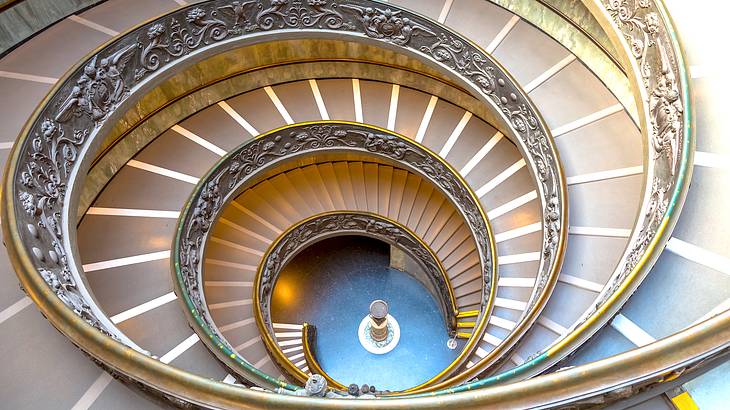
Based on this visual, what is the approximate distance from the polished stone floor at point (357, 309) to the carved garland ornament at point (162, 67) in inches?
141

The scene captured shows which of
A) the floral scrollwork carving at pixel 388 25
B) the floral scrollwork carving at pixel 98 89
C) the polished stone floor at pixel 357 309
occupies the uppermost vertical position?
the floral scrollwork carving at pixel 98 89

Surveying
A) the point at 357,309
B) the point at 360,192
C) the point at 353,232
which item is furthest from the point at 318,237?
the point at 357,309

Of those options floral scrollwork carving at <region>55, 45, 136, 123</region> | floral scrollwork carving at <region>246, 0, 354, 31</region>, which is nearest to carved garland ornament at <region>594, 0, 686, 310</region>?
floral scrollwork carving at <region>246, 0, 354, 31</region>

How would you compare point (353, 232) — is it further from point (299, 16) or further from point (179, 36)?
point (179, 36)

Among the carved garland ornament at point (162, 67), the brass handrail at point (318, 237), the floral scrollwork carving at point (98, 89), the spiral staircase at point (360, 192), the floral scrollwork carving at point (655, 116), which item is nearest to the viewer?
the spiral staircase at point (360, 192)

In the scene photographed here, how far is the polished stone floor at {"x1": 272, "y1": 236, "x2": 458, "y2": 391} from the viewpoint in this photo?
10320mm

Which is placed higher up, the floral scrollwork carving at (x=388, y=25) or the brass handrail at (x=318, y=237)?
the floral scrollwork carving at (x=388, y=25)

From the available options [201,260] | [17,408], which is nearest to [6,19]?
[201,260]

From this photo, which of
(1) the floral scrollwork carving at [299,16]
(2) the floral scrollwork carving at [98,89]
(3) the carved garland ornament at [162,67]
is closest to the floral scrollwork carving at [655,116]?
(3) the carved garland ornament at [162,67]

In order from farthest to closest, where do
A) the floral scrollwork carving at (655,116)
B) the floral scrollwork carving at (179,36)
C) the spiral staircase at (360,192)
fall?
the floral scrollwork carving at (179,36) < the floral scrollwork carving at (655,116) < the spiral staircase at (360,192)

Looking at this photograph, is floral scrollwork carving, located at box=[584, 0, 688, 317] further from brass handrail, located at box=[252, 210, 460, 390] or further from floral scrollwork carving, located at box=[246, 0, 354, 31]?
brass handrail, located at box=[252, 210, 460, 390]

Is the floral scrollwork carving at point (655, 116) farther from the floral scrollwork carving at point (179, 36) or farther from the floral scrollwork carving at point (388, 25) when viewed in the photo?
the floral scrollwork carving at point (179, 36)

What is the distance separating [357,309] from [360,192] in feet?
9.27

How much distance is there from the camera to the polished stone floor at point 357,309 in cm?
1032
